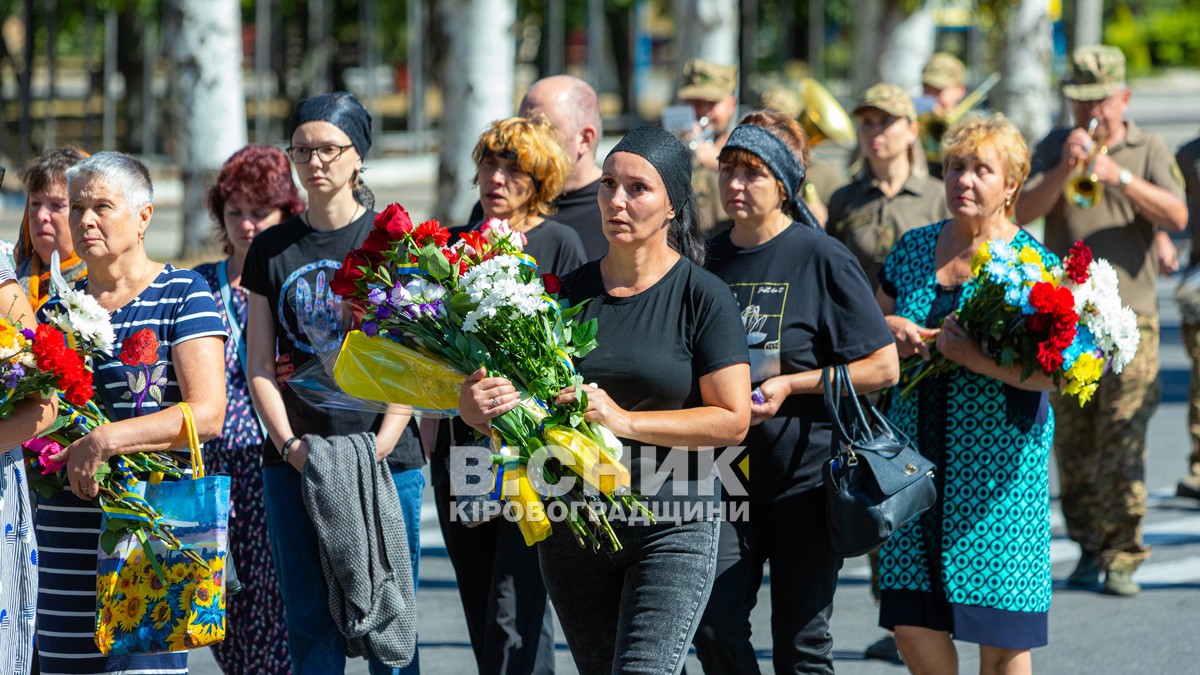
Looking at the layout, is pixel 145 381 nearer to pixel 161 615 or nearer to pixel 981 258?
pixel 161 615

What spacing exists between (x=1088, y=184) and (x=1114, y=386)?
96 cm

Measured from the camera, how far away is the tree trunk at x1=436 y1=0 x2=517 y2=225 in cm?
1514

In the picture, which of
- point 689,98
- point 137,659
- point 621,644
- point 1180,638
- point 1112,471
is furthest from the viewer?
point 689,98

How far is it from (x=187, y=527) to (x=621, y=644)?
1.27 m

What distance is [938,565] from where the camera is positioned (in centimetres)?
511

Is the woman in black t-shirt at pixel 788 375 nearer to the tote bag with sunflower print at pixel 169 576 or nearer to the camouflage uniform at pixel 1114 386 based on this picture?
the tote bag with sunflower print at pixel 169 576

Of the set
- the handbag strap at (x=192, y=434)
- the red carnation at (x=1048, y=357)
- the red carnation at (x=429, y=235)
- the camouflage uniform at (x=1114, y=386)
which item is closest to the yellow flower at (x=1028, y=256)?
the red carnation at (x=1048, y=357)

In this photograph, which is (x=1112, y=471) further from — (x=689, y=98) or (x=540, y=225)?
(x=540, y=225)

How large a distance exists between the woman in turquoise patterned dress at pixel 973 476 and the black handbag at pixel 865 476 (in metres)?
0.43

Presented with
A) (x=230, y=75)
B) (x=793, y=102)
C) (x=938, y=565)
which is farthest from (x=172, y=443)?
(x=230, y=75)

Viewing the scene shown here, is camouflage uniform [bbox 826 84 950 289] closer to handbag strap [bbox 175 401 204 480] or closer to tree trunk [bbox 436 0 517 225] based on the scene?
handbag strap [bbox 175 401 204 480]

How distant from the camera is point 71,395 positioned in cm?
402

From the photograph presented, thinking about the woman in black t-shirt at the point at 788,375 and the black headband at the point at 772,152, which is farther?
the black headband at the point at 772,152

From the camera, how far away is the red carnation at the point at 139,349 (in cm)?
421
